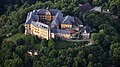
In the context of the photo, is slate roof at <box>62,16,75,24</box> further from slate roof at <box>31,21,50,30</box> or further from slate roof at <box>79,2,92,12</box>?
slate roof at <box>79,2,92,12</box>

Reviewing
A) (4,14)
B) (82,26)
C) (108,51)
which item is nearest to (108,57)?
(108,51)

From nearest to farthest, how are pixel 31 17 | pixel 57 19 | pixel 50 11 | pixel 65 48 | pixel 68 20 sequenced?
pixel 65 48, pixel 68 20, pixel 57 19, pixel 31 17, pixel 50 11

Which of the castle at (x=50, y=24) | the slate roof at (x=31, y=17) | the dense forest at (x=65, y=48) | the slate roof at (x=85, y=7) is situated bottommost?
the dense forest at (x=65, y=48)

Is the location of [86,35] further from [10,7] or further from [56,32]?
[10,7]

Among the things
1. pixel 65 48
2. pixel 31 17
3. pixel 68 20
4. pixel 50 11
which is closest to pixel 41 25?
pixel 31 17

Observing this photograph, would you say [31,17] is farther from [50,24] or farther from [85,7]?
[85,7]

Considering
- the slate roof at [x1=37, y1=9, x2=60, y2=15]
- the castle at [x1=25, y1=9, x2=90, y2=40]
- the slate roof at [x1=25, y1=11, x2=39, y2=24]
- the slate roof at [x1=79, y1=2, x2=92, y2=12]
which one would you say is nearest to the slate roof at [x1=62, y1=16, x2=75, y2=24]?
the castle at [x1=25, y1=9, x2=90, y2=40]

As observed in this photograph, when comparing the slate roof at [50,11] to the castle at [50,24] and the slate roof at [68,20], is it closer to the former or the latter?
the castle at [50,24]

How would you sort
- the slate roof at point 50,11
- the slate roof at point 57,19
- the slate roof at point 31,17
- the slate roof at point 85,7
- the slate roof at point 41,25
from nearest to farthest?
the slate roof at point 41,25 → the slate roof at point 57,19 → the slate roof at point 31,17 → the slate roof at point 50,11 → the slate roof at point 85,7

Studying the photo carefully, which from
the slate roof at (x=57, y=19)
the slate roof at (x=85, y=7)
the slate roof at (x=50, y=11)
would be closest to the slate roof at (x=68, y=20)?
the slate roof at (x=57, y=19)
